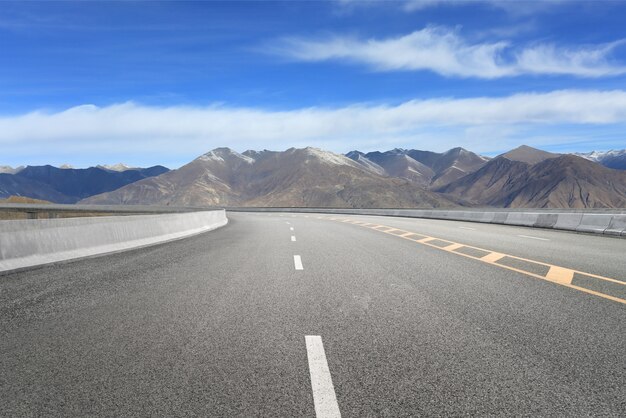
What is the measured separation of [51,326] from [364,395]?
3621mm

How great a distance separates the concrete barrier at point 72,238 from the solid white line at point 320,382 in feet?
22.7

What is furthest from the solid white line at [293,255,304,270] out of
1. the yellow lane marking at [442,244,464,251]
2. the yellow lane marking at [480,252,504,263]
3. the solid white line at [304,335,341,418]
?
the solid white line at [304,335,341,418]

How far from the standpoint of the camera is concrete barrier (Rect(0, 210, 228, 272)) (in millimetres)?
9297

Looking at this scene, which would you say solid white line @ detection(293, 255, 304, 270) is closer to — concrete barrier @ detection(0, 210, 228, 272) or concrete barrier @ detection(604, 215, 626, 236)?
concrete barrier @ detection(0, 210, 228, 272)

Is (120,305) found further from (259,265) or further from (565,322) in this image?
(565,322)

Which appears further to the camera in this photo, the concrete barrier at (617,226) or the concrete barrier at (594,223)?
the concrete barrier at (594,223)

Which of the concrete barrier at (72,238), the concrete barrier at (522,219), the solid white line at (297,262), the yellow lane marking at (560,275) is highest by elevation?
the concrete barrier at (72,238)

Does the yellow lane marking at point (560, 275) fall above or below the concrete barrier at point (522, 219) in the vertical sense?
above

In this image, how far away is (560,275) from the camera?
8.52 m

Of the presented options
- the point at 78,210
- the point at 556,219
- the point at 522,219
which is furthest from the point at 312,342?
the point at 78,210

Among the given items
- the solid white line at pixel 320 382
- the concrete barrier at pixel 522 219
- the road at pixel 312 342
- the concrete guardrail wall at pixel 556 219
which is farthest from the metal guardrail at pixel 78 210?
the solid white line at pixel 320 382

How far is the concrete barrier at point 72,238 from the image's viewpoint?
930 cm

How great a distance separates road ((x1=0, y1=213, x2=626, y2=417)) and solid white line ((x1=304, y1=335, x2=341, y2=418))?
0.7 inches

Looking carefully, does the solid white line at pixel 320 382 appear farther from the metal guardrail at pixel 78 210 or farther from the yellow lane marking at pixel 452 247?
the metal guardrail at pixel 78 210
